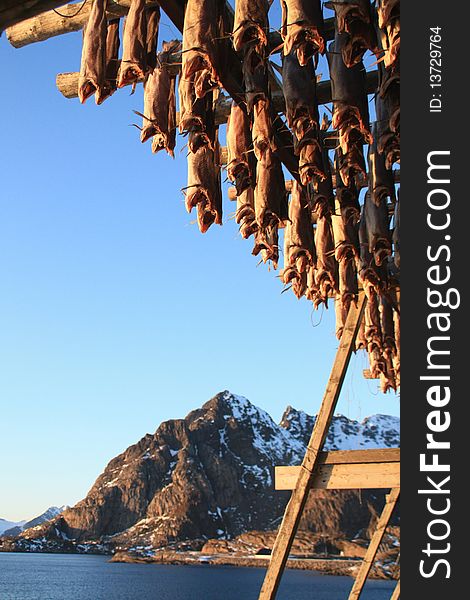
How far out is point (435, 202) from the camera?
2631mm

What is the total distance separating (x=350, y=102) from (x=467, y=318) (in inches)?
63.1

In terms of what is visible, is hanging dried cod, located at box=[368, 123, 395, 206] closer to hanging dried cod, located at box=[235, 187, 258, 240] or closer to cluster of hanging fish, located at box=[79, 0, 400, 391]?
cluster of hanging fish, located at box=[79, 0, 400, 391]

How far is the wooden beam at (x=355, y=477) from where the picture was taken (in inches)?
237

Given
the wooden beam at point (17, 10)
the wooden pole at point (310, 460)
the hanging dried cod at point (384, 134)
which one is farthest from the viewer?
the wooden pole at point (310, 460)

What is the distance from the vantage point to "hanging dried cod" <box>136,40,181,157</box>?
3670 millimetres

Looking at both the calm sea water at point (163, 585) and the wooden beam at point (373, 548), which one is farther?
the calm sea water at point (163, 585)

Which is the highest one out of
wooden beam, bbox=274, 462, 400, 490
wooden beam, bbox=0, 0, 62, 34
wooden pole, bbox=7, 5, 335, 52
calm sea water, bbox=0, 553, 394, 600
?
wooden pole, bbox=7, 5, 335, 52

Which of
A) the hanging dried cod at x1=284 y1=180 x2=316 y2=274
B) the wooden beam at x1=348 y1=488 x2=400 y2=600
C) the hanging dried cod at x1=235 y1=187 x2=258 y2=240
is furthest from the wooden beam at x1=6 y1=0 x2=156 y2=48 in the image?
the wooden beam at x1=348 y1=488 x2=400 y2=600

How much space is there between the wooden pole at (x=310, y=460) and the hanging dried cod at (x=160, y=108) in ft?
11.3

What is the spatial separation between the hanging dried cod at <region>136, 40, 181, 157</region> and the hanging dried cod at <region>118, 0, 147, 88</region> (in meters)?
0.19

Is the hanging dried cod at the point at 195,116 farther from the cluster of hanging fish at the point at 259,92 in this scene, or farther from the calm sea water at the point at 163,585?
the calm sea water at the point at 163,585

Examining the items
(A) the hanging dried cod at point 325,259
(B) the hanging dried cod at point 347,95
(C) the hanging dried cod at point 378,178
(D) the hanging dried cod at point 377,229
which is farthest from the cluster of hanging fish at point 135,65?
(A) the hanging dried cod at point 325,259

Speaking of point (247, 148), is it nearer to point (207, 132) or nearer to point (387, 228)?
point (207, 132)

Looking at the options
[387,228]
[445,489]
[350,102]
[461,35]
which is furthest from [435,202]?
[387,228]
